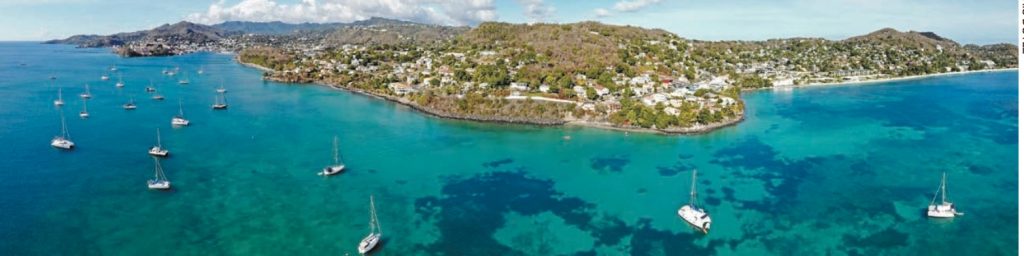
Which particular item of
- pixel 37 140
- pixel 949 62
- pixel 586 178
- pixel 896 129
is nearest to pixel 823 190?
pixel 586 178

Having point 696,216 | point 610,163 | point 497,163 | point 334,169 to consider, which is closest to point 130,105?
point 334,169

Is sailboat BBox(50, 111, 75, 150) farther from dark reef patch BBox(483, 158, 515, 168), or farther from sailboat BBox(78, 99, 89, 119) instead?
dark reef patch BBox(483, 158, 515, 168)

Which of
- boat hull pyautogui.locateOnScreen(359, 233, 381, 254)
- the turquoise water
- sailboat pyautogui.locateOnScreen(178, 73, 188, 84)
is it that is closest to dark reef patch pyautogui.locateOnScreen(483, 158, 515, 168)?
the turquoise water

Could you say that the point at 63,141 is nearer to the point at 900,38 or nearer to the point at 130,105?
the point at 130,105

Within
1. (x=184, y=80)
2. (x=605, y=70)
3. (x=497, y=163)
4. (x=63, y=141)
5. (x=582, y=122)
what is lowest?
(x=497, y=163)

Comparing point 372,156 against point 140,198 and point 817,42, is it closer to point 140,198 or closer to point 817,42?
point 140,198

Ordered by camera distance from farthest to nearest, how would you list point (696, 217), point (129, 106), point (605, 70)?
point (605, 70) < point (129, 106) < point (696, 217)

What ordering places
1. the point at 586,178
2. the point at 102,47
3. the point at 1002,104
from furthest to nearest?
the point at 102,47 < the point at 1002,104 < the point at 586,178
